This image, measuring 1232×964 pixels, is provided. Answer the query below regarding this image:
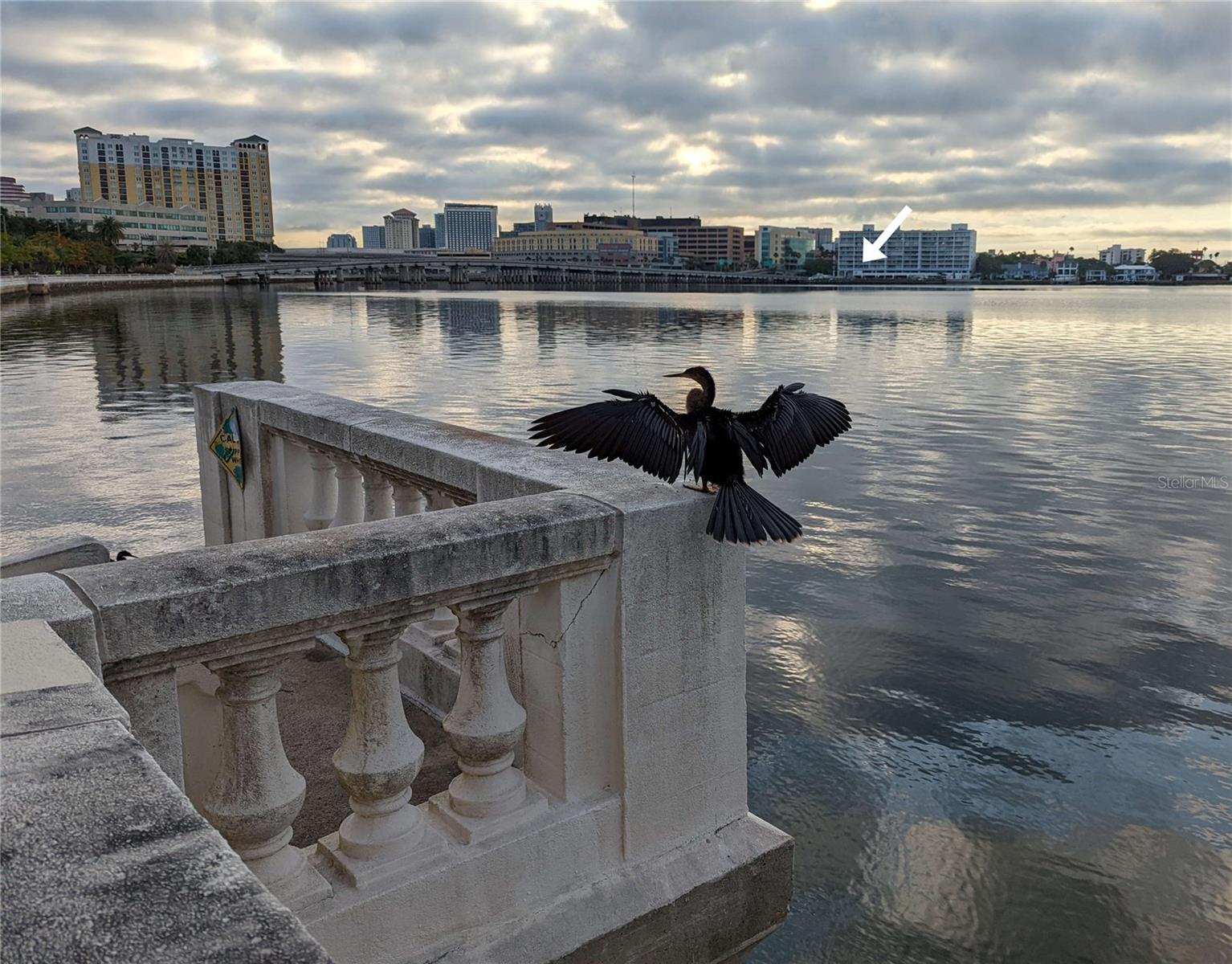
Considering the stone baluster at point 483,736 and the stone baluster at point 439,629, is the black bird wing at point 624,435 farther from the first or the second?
the stone baluster at point 439,629

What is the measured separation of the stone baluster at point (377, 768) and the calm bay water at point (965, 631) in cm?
321

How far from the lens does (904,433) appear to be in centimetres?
2219

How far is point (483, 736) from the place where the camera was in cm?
360

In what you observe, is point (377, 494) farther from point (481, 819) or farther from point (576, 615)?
point (481, 819)

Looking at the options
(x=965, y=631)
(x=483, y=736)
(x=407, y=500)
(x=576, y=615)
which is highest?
(x=407, y=500)

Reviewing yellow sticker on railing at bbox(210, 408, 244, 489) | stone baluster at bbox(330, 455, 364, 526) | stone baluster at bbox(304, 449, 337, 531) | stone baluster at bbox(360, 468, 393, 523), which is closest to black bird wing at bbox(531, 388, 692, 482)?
stone baluster at bbox(360, 468, 393, 523)

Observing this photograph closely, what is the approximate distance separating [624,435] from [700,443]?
0.98ft

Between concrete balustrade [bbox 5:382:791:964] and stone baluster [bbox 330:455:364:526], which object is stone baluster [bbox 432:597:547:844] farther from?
stone baluster [bbox 330:455:364:526]

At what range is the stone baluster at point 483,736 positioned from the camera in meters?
3.58

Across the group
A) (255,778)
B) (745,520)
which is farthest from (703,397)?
(255,778)

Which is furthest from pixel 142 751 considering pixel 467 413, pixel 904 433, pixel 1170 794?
pixel 467 413

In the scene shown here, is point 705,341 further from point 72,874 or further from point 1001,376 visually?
point 72,874

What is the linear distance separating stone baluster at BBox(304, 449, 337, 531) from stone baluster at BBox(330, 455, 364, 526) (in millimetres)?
182

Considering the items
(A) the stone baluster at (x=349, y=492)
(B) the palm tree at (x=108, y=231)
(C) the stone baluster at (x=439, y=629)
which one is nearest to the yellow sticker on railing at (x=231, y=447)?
(A) the stone baluster at (x=349, y=492)
